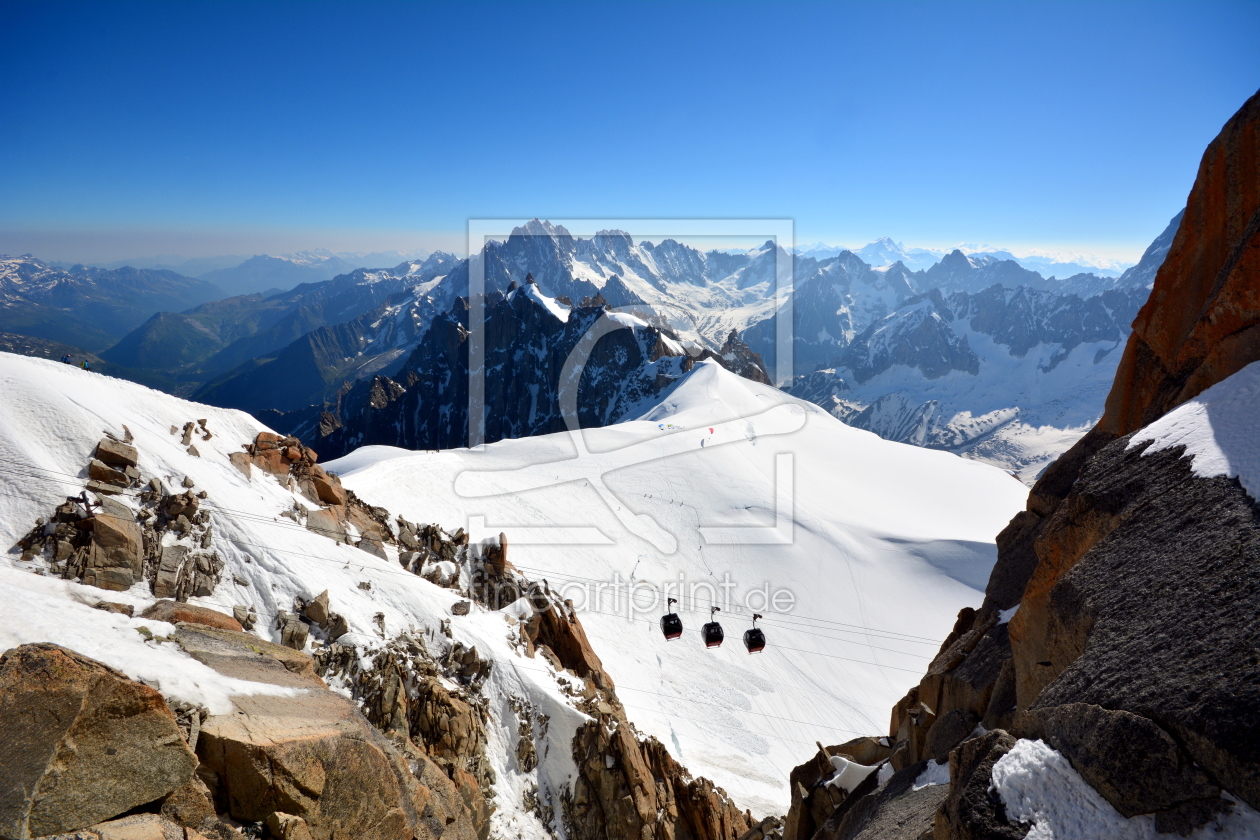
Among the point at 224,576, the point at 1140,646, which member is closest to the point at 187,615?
the point at 224,576

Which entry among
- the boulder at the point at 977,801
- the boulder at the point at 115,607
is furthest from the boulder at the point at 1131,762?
the boulder at the point at 115,607

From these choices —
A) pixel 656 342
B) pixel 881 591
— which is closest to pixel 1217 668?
pixel 881 591

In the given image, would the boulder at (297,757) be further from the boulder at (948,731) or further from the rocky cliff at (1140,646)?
the boulder at (948,731)

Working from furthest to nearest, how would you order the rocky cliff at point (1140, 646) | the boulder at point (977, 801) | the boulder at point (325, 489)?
1. the boulder at point (325, 489)
2. the boulder at point (977, 801)
3. the rocky cliff at point (1140, 646)

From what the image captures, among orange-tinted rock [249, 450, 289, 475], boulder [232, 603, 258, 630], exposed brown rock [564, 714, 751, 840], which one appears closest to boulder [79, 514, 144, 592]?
boulder [232, 603, 258, 630]

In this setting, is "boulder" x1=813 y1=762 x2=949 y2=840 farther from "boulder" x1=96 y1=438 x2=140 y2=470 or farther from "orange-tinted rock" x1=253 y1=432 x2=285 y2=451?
"orange-tinted rock" x1=253 y1=432 x2=285 y2=451
